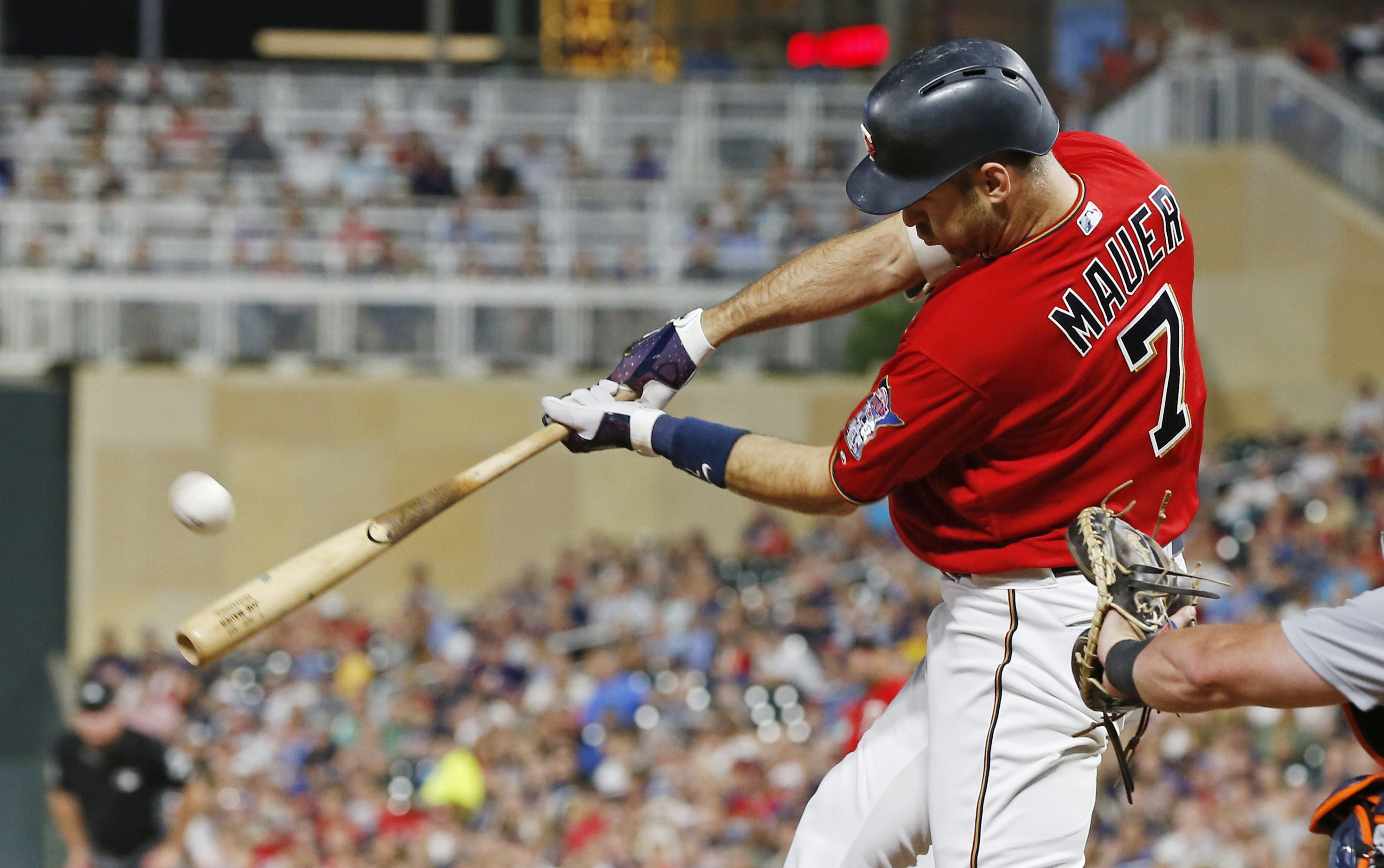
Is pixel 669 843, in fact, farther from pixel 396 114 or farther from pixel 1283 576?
pixel 396 114

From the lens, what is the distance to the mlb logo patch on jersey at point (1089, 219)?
3.02m

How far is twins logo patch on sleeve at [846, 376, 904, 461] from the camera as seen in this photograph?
116 inches

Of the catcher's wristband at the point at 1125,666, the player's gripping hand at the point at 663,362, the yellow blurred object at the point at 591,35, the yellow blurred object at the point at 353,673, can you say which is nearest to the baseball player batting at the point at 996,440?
the player's gripping hand at the point at 663,362

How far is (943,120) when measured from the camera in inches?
114

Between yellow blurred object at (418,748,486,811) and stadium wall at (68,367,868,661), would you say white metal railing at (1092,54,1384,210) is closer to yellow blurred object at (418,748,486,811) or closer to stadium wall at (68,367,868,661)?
stadium wall at (68,367,868,661)

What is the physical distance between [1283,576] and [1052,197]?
271 inches

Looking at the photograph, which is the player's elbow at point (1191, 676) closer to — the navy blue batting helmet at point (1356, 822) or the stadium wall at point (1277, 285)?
the navy blue batting helmet at point (1356, 822)

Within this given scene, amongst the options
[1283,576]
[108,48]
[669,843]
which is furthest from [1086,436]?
[108,48]

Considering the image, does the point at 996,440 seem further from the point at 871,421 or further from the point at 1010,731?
the point at 1010,731

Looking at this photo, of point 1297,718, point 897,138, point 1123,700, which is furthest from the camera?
point 1297,718

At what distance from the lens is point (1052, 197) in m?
3.02

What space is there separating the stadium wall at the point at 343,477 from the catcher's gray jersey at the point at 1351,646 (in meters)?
11.6

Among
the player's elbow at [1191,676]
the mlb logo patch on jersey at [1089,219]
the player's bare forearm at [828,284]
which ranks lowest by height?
the player's elbow at [1191,676]

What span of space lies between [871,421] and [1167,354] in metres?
0.58
